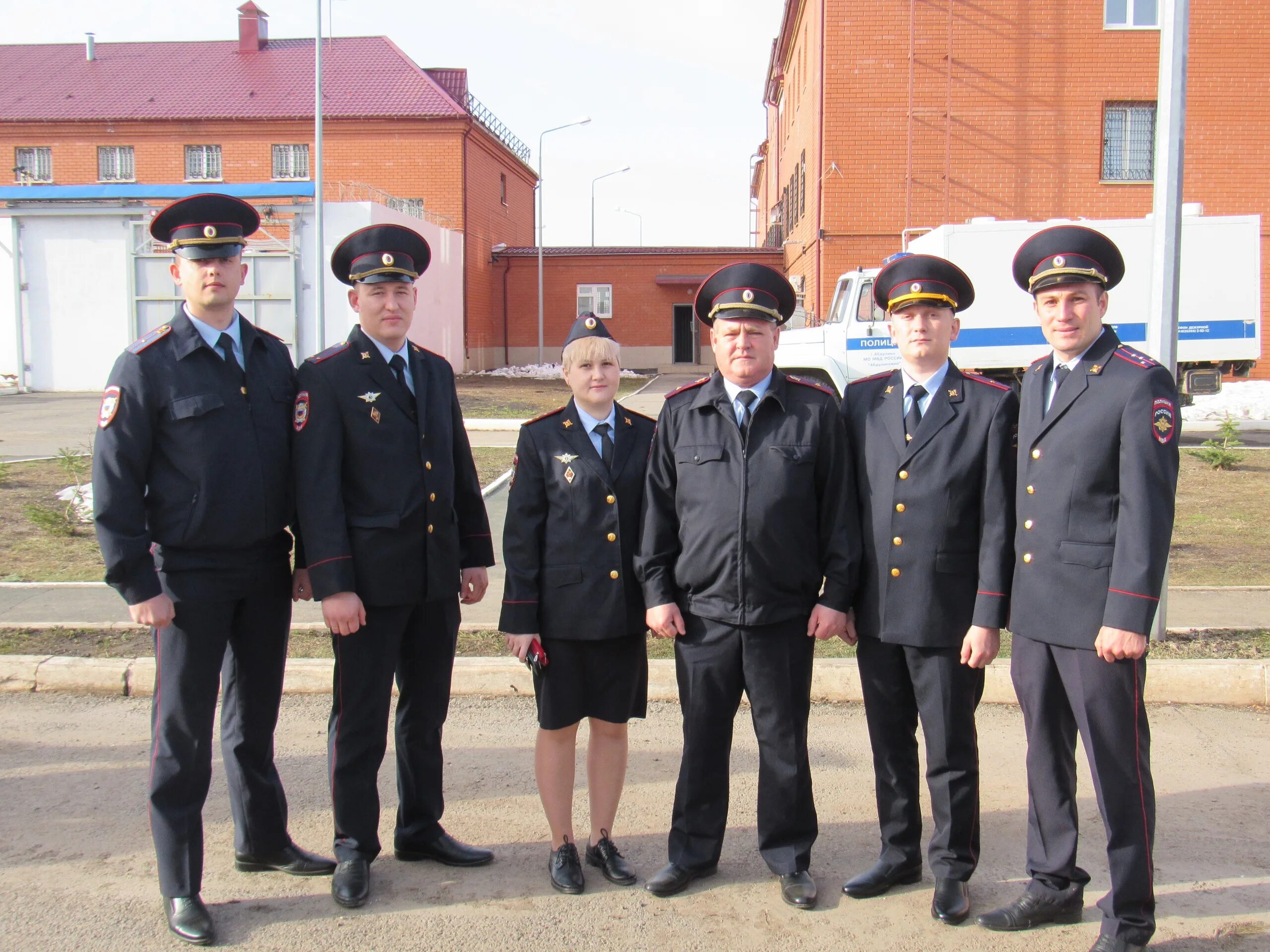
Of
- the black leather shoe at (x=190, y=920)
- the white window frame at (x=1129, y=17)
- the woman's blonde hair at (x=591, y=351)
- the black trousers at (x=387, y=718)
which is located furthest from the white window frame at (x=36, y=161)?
the black leather shoe at (x=190, y=920)

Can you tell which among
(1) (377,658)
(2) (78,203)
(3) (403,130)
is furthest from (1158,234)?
(3) (403,130)

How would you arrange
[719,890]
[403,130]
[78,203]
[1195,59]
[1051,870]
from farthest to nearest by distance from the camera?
[403,130], [78,203], [1195,59], [719,890], [1051,870]

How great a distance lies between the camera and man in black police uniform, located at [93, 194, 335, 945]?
308 centimetres

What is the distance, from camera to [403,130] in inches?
1318

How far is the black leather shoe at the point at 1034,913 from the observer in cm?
312

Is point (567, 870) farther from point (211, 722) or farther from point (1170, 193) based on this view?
point (1170, 193)

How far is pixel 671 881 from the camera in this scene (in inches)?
132

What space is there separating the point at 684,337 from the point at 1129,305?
898 inches

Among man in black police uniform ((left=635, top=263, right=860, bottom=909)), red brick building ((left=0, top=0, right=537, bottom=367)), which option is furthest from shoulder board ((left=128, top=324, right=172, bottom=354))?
red brick building ((left=0, top=0, right=537, bottom=367))

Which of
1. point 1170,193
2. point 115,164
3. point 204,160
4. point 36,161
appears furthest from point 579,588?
point 36,161

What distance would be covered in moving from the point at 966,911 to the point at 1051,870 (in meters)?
0.29

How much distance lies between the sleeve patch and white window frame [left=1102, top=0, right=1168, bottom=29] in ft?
76.7

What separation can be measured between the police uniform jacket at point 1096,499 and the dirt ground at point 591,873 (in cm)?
99

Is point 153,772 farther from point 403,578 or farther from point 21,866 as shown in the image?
point 403,578
